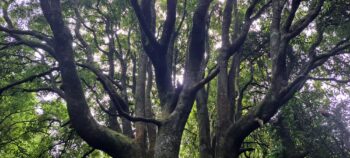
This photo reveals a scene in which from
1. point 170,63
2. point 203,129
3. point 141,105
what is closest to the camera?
point 141,105

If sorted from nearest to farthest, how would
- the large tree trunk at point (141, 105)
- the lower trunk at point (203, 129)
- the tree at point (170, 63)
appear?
the tree at point (170, 63) < the large tree trunk at point (141, 105) < the lower trunk at point (203, 129)

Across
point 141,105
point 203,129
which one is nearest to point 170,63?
point 141,105

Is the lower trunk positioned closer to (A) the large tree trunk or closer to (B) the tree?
(B) the tree

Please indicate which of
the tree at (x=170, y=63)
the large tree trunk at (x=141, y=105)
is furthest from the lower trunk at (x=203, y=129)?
the large tree trunk at (x=141, y=105)

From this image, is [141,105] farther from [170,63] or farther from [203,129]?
[203,129]

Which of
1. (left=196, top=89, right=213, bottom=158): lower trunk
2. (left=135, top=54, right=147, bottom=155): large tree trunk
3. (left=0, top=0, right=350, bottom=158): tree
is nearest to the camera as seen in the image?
(left=0, top=0, right=350, bottom=158): tree

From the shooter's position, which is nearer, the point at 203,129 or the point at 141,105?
the point at 141,105

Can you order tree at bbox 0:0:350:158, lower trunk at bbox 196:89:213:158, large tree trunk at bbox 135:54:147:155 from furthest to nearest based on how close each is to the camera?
lower trunk at bbox 196:89:213:158
large tree trunk at bbox 135:54:147:155
tree at bbox 0:0:350:158

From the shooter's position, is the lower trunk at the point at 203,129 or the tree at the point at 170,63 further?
the lower trunk at the point at 203,129

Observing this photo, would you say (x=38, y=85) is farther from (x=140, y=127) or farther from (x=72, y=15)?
(x=140, y=127)

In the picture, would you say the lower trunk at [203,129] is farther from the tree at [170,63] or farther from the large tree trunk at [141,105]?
the large tree trunk at [141,105]

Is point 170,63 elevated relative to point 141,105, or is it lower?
elevated

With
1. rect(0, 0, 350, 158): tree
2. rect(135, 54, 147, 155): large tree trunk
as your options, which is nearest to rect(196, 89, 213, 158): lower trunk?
rect(0, 0, 350, 158): tree

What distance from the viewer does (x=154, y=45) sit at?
8359 mm
